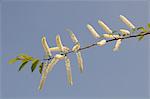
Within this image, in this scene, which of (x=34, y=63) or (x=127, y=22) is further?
(x=127, y=22)

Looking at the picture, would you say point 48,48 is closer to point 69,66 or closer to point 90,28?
point 69,66

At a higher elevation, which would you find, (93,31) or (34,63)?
(93,31)

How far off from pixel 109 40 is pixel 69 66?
26 cm

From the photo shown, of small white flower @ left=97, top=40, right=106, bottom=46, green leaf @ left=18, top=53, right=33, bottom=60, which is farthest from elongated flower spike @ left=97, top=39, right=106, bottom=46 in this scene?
green leaf @ left=18, top=53, right=33, bottom=60

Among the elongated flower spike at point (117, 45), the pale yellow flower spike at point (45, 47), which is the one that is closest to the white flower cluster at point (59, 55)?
the pale yellow flower spike at point (45, 47)

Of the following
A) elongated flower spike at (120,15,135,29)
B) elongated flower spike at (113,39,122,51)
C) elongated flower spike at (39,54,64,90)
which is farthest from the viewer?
elongated flower spike at (120,15,135,29)

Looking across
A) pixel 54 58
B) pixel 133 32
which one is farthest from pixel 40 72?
pixel 133 32

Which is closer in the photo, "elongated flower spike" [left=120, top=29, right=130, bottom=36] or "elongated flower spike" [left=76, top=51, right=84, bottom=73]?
"elongated flower spike" [left=76, top=51, right=84, bottom=73]

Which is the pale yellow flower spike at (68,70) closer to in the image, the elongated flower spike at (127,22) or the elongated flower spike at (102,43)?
the elongated flower spike at (102,43)

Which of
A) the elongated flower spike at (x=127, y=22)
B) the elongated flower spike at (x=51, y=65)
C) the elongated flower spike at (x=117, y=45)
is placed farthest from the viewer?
the elongated flower spike at (x=127, y=22)

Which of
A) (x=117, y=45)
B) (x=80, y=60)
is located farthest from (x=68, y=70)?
(x=117, y=45)

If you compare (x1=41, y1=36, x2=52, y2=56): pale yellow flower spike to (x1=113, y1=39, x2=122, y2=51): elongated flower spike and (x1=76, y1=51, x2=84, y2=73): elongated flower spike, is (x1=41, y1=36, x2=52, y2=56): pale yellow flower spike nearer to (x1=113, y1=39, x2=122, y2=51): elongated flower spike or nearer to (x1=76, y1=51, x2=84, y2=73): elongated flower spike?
(x1=76, y1=51, x2=84, y2=73): elongated flower spike

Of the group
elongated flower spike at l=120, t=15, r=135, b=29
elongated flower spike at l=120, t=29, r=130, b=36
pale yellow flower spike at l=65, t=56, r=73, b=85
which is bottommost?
pale yellow flower spike at l=65, t=56, r=73, b=85

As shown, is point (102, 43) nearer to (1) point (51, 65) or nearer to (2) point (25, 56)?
(1) point (51, 65)
